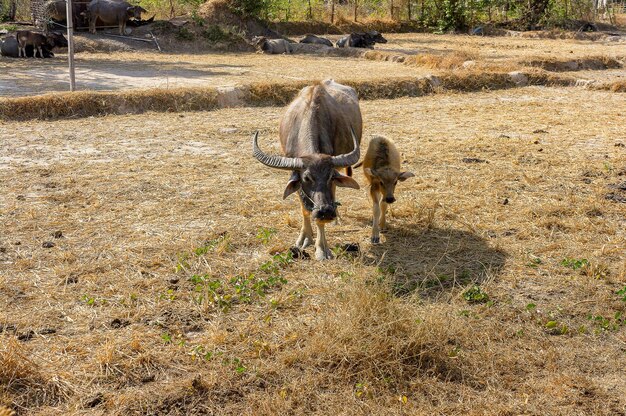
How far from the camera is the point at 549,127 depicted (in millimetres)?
10922

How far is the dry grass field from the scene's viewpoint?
3789mm

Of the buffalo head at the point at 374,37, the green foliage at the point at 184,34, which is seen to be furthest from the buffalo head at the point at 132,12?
the buffalo head at the point at 374,37

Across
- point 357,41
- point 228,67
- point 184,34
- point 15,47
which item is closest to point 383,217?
point 228,67

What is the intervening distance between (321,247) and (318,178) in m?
0.68

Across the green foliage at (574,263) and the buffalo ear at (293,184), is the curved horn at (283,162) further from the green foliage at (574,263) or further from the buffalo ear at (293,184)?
the green foliage at (574,263)

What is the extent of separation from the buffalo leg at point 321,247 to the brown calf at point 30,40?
16.3m

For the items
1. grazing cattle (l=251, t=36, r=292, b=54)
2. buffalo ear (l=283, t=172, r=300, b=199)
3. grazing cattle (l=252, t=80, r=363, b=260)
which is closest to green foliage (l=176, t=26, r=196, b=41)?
grazing cattle (l=251, t=36, r=292, b=54)

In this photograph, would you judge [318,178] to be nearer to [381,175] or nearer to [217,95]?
[381,175]

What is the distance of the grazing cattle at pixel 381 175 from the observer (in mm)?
6105

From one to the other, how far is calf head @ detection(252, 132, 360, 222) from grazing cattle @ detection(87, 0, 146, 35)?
744 inches

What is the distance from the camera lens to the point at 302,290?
16.5 feet

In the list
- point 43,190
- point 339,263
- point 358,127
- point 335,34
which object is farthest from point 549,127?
point 335,34

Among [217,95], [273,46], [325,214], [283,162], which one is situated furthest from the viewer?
[273,46]

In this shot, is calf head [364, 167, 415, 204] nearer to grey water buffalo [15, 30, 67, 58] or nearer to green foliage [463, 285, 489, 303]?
green foliage [463, 285, 489, 303]
